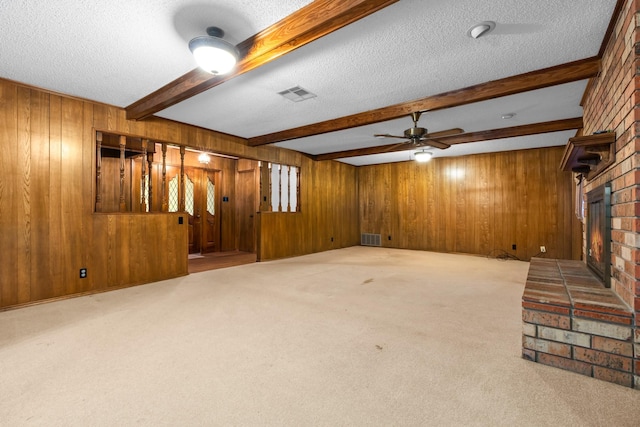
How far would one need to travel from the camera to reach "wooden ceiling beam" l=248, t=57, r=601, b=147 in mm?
2777

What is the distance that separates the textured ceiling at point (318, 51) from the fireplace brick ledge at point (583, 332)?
194 cm

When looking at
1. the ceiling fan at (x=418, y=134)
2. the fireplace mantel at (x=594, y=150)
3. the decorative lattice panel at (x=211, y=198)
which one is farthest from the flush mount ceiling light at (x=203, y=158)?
the fireplace mantel at (x=594, y=150)

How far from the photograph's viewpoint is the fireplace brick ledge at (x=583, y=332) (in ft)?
5.91

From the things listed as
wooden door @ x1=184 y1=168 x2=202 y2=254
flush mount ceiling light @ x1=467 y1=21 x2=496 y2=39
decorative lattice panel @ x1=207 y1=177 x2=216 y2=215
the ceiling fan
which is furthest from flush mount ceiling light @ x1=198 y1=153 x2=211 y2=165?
flush mount ceiling light @ x1=467 y1=21 x2=496 y2=39

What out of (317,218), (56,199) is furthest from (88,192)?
(317,218)

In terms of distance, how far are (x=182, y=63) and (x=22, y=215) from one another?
2437mm

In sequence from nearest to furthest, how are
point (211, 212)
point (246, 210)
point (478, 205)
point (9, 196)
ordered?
point (9, 196) < point (478, 205) < point (211, 212) < point (246, 210)

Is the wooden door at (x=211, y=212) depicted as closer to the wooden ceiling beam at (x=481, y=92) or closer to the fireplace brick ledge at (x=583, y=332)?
the wooden ceiling beam at (x=481, y=92)

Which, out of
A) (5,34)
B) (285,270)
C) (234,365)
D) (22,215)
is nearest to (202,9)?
(5,34)

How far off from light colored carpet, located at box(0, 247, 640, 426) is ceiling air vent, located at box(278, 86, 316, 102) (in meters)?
2.38

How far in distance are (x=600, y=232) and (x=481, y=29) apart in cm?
187

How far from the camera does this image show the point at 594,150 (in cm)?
228

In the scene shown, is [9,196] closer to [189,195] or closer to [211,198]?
[189,195]

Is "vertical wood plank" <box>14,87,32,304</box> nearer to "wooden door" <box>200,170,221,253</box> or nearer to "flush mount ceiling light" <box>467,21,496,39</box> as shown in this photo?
"wooden door" <box>200,170,221,253</box>
